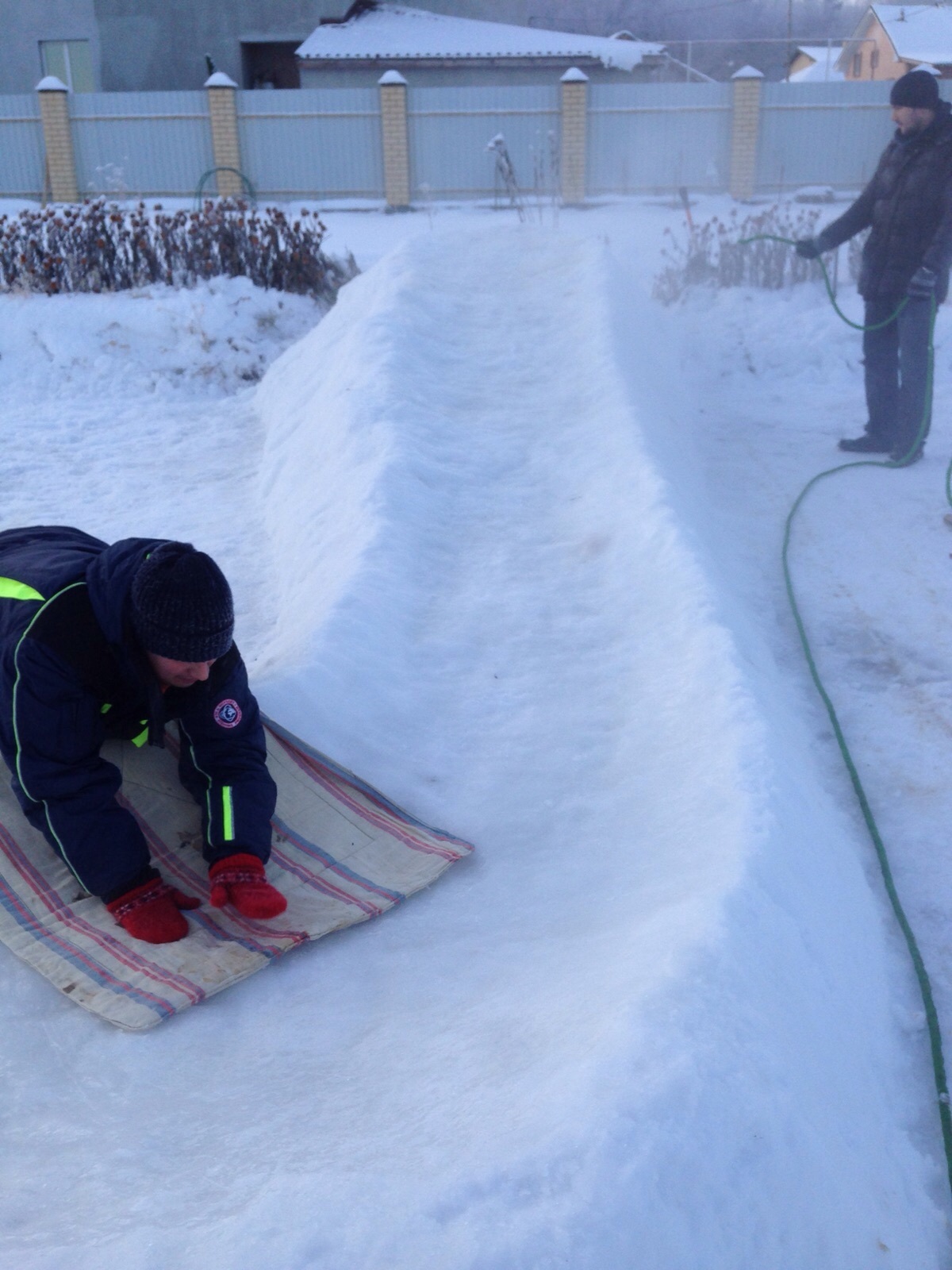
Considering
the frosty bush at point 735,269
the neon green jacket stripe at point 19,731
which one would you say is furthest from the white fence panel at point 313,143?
the neon green jacket stripe at point 19,731

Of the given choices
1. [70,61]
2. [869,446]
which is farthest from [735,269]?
[70,61]

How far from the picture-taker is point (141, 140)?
14.4m

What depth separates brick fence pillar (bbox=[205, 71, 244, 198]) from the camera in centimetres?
1405

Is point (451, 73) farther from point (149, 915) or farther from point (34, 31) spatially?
point (149, 915)

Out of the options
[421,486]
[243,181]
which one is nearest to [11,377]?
[421,486]

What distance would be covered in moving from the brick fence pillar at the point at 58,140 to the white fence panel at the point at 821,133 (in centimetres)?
925

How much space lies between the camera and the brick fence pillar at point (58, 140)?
1395 centimetres

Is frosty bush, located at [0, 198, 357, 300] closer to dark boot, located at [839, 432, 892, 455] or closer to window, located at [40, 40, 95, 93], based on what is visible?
dark boot, located at [839, 432, 892, 455]

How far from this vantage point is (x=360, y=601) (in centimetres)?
327

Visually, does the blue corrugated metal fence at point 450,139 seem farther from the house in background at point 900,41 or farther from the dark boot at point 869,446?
the house in background at point 900,41

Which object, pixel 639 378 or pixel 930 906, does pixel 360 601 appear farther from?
pixel 639 378

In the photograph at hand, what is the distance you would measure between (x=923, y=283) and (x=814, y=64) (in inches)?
1411

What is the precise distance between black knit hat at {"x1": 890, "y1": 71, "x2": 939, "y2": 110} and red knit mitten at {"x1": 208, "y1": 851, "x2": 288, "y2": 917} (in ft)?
14.6

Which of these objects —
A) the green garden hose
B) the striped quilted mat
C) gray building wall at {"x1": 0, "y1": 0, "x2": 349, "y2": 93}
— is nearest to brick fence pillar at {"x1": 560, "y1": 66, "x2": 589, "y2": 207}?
gray building wall at {"x1": 0, "y1": 0, "x2": 349, "y2": 93}
